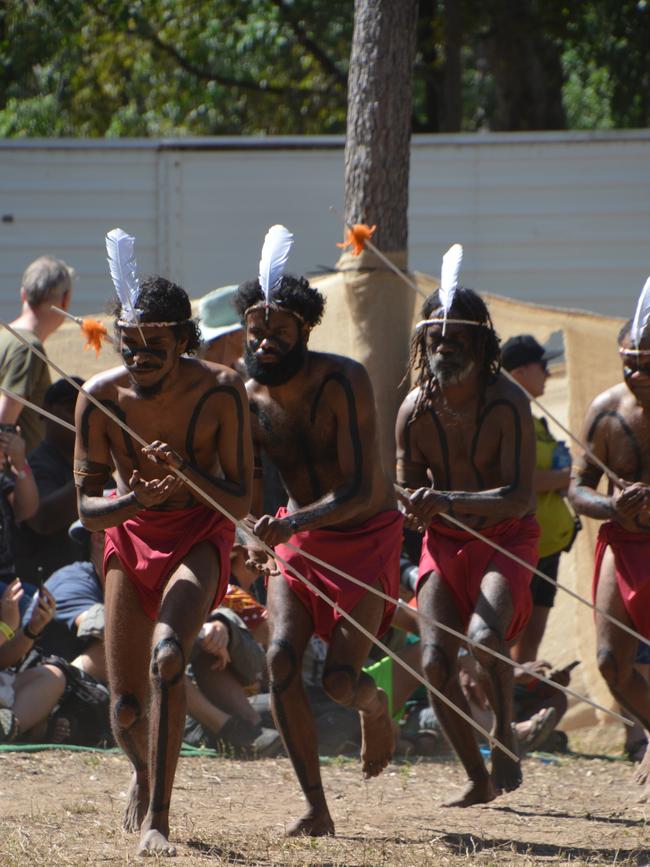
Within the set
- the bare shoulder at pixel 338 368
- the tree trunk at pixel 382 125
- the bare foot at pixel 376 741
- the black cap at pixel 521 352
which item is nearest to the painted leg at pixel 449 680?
the bare foot at pixel 376 741

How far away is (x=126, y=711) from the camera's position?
16.8 ft

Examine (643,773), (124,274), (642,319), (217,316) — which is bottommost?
(643,773)

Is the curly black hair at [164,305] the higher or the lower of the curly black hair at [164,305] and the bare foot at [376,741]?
the higher

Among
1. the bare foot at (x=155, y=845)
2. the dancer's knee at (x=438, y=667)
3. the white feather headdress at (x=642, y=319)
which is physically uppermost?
the white feather headdress at (x=642, y=319)

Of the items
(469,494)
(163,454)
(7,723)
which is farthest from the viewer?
(7,723)

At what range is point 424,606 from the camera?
19.2 feet

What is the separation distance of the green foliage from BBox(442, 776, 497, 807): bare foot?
1061cm

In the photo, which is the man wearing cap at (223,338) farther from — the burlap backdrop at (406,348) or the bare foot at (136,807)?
the bare foot at (136,807)

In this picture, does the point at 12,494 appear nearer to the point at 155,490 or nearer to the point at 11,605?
the point at 11,605

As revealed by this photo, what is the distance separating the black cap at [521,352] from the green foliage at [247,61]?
Result: 781 centimetres

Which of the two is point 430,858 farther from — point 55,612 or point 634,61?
point 634,61

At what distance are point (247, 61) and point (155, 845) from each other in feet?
48.5

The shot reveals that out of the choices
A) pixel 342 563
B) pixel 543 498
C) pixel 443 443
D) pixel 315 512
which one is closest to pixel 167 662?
pixel 315 512

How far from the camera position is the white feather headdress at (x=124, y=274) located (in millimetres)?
5012
